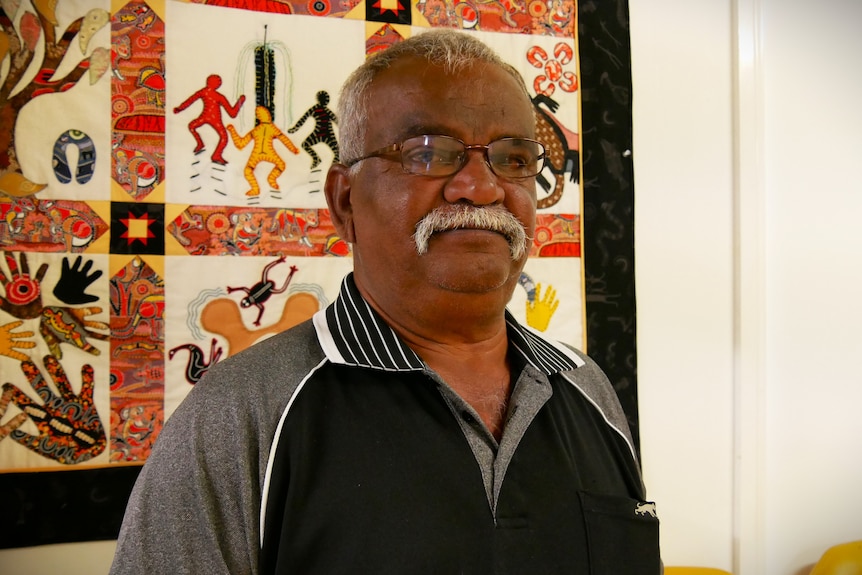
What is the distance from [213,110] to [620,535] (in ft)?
4.28

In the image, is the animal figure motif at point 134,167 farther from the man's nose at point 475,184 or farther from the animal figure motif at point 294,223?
the man's nose at point 475,184

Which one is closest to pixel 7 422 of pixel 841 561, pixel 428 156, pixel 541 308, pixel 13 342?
pixel 13 342

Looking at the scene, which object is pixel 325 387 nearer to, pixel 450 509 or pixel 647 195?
pixel 450 509

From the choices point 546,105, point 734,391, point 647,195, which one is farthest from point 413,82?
point 734,391

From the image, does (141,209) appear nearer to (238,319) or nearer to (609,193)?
(238,319)

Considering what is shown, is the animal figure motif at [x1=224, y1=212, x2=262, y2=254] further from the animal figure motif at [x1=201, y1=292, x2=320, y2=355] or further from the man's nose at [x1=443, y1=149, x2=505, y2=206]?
the man's nose at [x1=443, y1=149, x2=505, y2=206]

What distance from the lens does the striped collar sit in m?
0.85

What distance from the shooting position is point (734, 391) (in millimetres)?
1902

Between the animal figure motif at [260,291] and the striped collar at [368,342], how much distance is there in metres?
0.66

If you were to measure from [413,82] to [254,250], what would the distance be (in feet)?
2.72

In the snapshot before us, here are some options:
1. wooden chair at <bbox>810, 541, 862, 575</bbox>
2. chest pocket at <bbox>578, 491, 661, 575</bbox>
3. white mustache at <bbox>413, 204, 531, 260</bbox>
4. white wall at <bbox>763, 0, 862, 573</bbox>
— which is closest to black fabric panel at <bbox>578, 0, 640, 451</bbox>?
white wall at <bbox>763, 0, 862, 573</bbox>

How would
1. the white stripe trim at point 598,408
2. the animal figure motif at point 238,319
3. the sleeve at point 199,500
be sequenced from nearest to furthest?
the sleeve at point 199,500 → the white stripe trim at point 598,408 → the animal figure motif at point 238,319

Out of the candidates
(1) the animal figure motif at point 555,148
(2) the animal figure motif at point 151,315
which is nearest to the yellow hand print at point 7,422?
(2) the animal figure motif at point 151,315

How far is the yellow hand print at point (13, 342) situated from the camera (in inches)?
57.9
